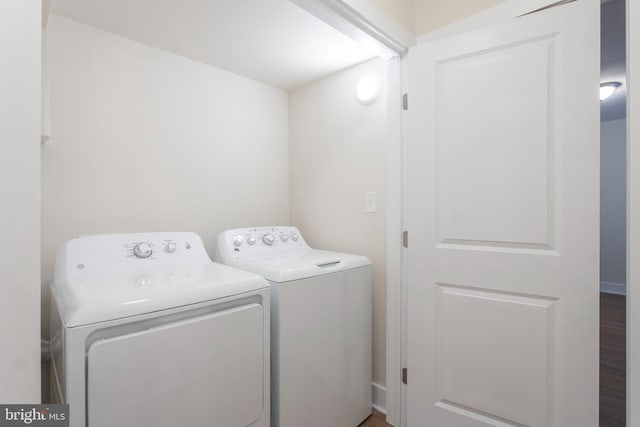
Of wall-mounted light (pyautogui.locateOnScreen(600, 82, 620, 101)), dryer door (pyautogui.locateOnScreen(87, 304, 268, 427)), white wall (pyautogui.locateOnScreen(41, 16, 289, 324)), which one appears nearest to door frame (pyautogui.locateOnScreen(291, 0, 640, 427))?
dryer door (pyautogui.locateOnScreen(87, 304, 268, 427))

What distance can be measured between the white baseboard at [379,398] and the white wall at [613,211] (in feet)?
13.7

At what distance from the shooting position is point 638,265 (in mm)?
1069

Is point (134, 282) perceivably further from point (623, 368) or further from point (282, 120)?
point (623, 368)

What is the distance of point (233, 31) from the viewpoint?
5.57ft

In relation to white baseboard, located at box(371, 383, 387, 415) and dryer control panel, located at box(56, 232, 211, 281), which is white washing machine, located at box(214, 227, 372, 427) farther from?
dryer control panel, located at box(56, 232, 211, 281)

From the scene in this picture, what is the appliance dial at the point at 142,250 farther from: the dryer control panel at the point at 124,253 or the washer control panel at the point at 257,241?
the washer control panel at the point at 257,241

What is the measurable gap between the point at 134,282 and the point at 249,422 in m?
0.71

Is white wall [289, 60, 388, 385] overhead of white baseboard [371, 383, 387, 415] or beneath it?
overhead

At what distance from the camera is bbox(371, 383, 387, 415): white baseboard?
1.86 metres

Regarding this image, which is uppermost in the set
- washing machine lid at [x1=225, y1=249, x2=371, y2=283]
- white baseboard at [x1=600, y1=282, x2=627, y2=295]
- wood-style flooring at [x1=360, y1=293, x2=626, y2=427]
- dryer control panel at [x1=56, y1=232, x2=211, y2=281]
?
dryer control panel at [x1=56, y1=232, x2=211, y2=281]

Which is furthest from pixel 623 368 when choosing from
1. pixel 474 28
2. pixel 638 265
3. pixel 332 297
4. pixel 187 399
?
pixel 187 399

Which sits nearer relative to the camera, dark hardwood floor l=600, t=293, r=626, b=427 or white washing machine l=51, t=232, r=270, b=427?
white washing machine l=51, t=232, r=270, b=427

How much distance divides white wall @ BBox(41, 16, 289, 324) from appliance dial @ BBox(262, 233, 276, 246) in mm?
363

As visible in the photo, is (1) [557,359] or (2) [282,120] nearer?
(1) [557,359]
